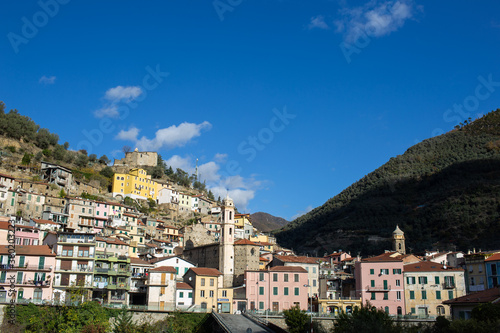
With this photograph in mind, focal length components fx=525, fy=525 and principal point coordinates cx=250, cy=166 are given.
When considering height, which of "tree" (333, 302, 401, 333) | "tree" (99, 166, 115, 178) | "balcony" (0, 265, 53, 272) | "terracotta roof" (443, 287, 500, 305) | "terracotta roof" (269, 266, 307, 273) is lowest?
"tree" (333, 302, 401, 333)

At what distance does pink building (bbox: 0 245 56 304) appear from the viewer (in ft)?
164

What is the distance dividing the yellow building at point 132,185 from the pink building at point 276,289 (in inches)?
2187

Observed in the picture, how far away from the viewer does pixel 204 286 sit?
59188 millimetres

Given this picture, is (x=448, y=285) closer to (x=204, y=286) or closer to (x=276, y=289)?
(x=276, y=289)

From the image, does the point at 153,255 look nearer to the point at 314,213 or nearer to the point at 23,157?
the point at 23,157

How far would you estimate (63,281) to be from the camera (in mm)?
53781

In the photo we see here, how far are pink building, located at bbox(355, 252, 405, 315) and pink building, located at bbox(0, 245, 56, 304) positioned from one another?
3470 centimetres

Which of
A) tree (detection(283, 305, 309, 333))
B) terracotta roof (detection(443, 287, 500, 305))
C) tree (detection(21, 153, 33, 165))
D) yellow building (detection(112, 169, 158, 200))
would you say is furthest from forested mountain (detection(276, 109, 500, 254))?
tree (detection(21, 153, 33, 165))

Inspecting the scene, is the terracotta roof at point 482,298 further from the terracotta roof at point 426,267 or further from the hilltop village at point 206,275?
the terracotta roof at point 426,267

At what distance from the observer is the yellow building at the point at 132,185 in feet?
363

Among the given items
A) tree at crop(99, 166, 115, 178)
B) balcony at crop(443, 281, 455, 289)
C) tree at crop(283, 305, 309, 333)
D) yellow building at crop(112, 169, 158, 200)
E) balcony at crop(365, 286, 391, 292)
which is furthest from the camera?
tree at crop(99, 166, 115, 178)

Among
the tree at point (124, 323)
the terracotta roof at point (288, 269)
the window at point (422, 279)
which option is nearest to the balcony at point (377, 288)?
the window at point (422, 279)

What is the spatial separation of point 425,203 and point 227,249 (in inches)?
3373

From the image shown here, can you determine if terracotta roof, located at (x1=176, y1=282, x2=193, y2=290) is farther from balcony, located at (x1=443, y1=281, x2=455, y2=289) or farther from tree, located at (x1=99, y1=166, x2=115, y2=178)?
tree, located at (x1=99, y1=166, x2=115, y2=178)
